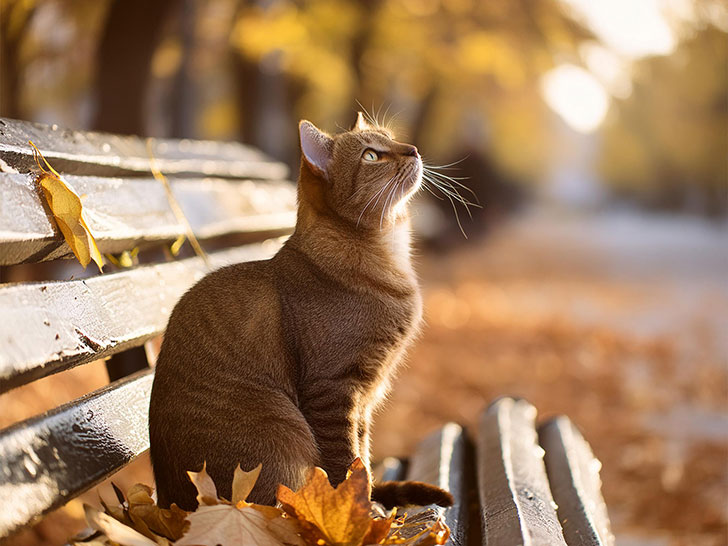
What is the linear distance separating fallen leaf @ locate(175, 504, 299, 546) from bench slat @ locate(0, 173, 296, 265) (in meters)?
0.72

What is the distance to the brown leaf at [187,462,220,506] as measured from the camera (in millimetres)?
1649

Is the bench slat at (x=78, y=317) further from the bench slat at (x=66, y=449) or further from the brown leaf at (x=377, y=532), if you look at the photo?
the brown leaf at (x=377, y=532)

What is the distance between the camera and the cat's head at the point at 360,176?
252cm

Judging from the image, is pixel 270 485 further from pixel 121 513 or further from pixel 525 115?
pixel 525 115

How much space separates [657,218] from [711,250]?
512 cm

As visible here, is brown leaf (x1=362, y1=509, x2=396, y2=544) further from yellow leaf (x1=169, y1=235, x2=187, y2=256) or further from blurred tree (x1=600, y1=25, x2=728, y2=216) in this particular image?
blurred tree (x1=600, y1=25, x2=728, y2=216)

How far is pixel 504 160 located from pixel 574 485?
18883mm

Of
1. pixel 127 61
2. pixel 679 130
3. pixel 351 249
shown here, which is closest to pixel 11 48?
pixel 127 61

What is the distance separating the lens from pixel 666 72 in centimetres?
1805

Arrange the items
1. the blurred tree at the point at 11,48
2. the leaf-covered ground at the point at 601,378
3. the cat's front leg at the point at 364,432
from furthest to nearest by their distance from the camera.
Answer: the blurred tree at the point at 11,48, the leaf-covered ground at the point at 601,378, the cat's front leg at the point at 364,432

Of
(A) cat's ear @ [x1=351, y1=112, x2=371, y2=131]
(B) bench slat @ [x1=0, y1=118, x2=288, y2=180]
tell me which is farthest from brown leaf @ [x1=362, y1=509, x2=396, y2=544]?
(A) cat's ear @ [x1=351, y1=112, x2=371, y2=131]

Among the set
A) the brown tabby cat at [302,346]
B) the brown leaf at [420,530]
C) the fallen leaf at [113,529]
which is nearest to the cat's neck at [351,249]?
the brown tabby cat at [302,346]

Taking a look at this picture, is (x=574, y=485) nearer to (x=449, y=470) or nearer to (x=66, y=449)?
(x=449, y=470)

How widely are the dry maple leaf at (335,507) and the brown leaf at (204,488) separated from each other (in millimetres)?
164
